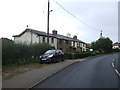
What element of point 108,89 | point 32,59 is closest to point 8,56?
point 32,59

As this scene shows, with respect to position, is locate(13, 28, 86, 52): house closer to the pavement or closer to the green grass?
the green grass

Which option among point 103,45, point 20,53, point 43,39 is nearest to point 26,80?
point 20,53

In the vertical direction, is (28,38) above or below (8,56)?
above

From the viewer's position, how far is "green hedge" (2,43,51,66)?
18812 mm

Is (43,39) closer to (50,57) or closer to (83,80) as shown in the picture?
(50,57)

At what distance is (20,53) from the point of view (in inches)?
843

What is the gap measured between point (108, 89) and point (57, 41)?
5305 centimetres

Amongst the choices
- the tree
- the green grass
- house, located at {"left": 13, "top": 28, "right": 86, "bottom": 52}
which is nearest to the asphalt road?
the green grass

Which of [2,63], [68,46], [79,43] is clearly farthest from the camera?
[79,43]

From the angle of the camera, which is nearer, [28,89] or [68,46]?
[28,89]

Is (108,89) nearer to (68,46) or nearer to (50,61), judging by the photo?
(50,61)

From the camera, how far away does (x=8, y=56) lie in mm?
19109

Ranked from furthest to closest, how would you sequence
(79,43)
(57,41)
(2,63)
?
(79,43), (57,41), (2,63)

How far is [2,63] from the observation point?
18.5 metres
